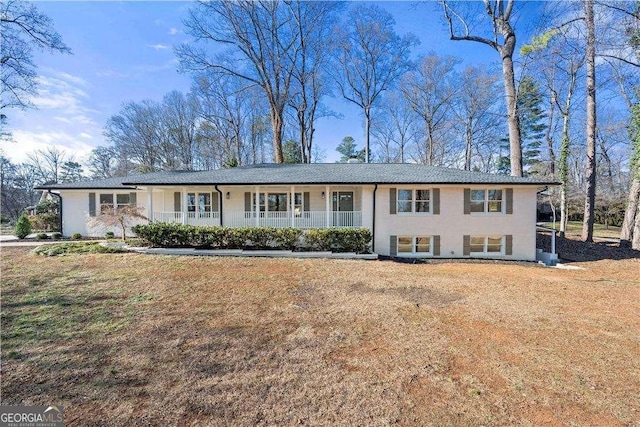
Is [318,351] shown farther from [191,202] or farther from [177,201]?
[177,201]

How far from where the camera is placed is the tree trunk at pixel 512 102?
1334 cm

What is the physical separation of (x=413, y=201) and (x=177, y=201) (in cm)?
1188

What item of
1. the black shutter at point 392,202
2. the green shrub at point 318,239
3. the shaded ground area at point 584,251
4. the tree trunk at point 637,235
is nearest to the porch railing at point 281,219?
the green shrub at point 318,239

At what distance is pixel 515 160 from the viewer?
44.5 feet

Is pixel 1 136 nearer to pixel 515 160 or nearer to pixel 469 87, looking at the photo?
pixel 515 160

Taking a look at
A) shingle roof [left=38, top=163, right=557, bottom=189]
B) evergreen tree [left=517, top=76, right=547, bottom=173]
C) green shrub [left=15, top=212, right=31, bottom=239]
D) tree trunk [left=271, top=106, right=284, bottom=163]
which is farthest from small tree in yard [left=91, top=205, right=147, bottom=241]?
evergreen tree [left=517, top=76, right=547, bottom=173]

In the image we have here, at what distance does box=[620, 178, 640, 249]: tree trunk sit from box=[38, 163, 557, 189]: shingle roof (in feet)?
20.8

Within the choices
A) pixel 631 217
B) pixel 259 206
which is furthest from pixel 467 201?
pixel 631 217

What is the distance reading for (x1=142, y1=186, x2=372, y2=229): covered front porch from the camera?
11742mm

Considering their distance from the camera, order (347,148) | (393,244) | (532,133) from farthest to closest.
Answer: (347,148) < (532,133) < (393,244)

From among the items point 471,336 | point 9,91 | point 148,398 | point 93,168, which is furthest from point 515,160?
point 93,168

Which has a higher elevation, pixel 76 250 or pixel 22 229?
pixel 22 229

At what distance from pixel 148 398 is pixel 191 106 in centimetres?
3201

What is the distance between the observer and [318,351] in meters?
3.42
